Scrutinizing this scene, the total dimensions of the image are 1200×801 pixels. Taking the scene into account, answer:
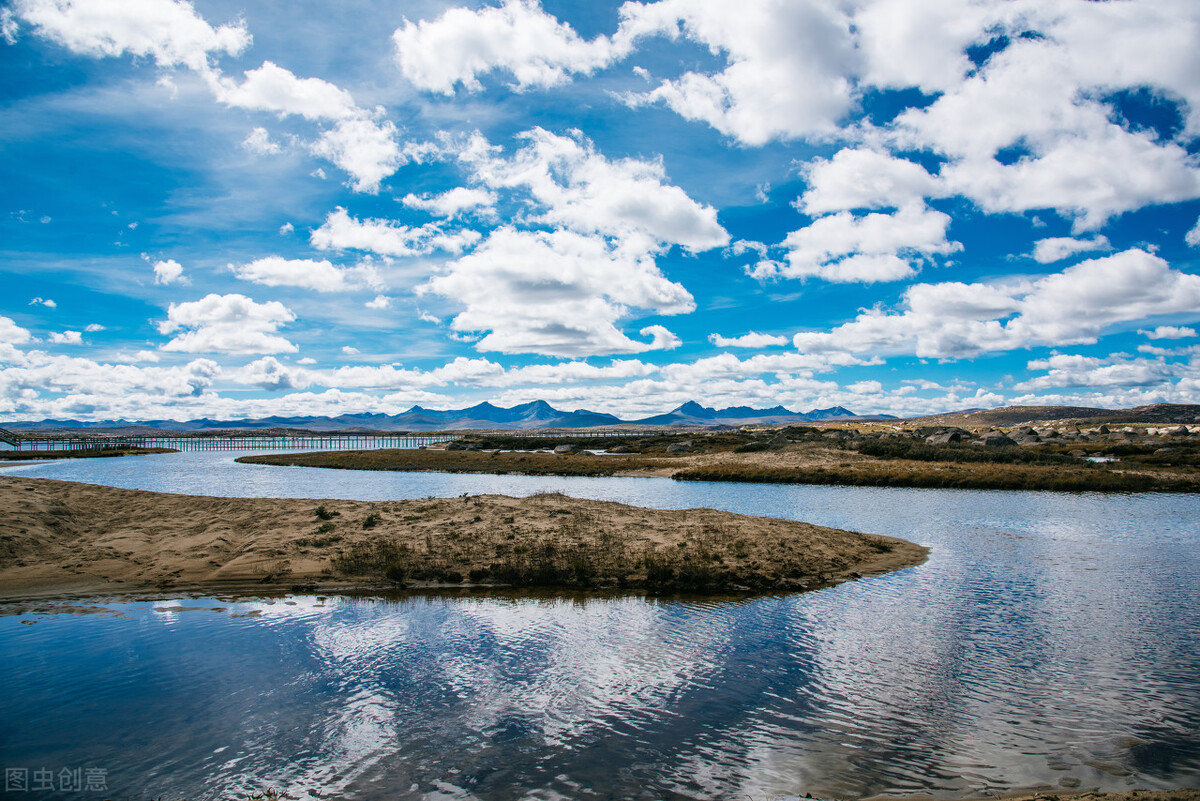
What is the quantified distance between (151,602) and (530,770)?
1462 cm

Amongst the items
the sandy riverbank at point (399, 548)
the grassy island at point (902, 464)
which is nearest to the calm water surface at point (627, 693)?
the sandy riverbank at point (399, 548)

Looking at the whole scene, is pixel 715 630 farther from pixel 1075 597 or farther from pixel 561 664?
pixel 1075 597

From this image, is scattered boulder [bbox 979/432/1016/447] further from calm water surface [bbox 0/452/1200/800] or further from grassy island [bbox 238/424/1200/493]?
calm water surface [bbox 0/452/1200/800]

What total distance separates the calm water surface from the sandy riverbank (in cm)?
193

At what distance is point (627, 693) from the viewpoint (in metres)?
11.7

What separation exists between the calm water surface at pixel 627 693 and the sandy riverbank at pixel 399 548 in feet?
6.32

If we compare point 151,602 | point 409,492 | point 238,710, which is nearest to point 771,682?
point 238,710

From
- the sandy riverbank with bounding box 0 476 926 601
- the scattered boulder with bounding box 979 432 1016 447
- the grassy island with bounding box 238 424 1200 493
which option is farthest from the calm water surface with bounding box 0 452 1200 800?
the scattered boulder with bounding box 979 432 1016 447

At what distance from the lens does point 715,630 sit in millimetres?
15297

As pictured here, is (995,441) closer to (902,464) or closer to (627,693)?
(902,464)

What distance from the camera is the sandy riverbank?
19438mm

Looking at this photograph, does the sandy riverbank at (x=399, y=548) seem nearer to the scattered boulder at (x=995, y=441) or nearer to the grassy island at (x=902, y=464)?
the grassy island at (x=902, y=464)

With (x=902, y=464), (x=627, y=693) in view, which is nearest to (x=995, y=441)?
(x=902, y=464)

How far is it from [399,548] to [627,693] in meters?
12.8
